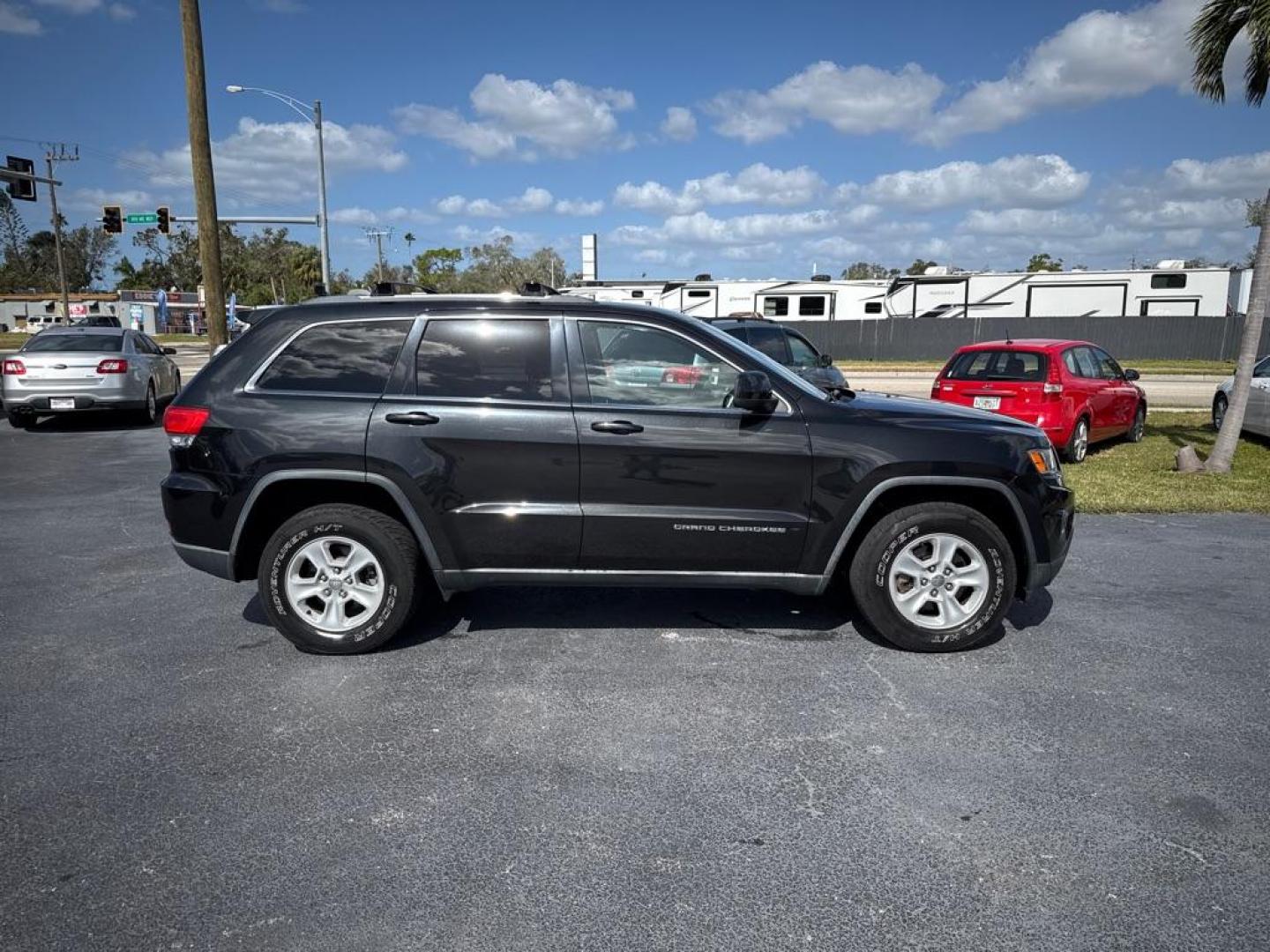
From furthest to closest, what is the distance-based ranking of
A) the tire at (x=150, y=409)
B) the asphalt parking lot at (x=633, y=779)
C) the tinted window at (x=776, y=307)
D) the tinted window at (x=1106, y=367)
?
the tinted window at (x=776, y=307) < the tire at (x=150, y=409) < the tinted window at (x=1106, y=367) < the asphalt parking lot at (x=633, y=779)

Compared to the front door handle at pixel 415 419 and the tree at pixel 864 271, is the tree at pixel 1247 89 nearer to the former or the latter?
the front door handle at pixel 415 419

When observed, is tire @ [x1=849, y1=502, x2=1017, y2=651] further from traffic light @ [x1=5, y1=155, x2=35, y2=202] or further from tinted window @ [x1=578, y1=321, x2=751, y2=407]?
traffic light @ [x1=5, y1=155, x2=35, y2=202]

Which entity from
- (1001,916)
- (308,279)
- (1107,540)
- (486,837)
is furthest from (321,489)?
(308,279)

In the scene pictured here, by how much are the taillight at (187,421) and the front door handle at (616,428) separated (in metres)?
2.00

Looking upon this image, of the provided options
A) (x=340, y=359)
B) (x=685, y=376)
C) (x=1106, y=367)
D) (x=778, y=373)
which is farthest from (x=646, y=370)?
(x=1106, y=367)

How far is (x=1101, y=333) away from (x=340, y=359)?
33126 mm

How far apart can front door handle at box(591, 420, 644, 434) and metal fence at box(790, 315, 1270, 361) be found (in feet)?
97.2

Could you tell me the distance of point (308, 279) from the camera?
8931cm

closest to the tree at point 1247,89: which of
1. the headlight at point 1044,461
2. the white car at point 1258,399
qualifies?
the white car at point 1258,399

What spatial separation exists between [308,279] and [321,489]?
93.2 meters

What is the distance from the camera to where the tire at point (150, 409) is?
13.7 metres

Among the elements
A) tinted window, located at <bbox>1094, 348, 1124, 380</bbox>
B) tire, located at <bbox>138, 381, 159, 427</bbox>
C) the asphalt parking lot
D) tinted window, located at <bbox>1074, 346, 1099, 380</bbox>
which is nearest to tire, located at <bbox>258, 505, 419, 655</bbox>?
the asphalt parking lot

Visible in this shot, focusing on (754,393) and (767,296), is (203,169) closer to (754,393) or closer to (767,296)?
(754,393)

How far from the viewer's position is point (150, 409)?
13789 mm
